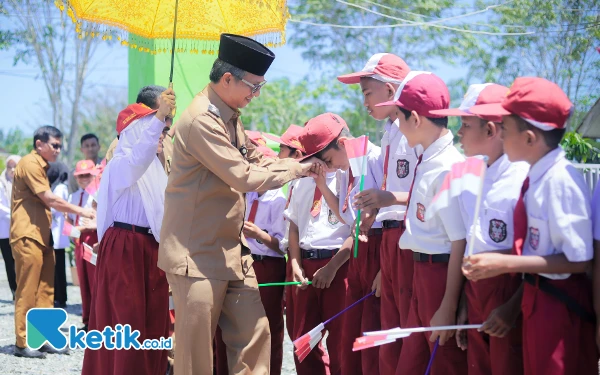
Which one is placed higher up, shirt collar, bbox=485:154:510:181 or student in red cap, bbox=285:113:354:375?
shirt collar, bbox=485:154:510:181

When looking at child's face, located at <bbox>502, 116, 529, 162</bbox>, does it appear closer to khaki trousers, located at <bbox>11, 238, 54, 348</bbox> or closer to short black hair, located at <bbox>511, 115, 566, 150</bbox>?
short black hair, located at <bbox>511, 115, 566, 150</bbox>

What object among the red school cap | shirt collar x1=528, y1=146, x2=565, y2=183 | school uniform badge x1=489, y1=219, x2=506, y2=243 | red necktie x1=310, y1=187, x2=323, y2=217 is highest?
the red school cap

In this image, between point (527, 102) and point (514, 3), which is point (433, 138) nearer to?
point (527, 102)

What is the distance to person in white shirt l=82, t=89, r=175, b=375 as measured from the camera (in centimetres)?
525

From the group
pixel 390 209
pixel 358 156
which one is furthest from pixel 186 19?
pixel 390 209

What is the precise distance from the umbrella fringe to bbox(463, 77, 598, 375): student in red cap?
2470mm

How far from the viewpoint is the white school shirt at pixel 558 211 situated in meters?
3.21

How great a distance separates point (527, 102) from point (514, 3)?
14279 mm

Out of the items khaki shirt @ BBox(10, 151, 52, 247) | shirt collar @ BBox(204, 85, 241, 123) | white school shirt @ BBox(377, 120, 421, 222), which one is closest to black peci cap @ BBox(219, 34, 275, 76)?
shirt collar @ BBox(204, 85, 241, 123)

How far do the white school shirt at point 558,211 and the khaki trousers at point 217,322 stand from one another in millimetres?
1765

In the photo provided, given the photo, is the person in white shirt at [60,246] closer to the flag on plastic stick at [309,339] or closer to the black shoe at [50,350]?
the black shoe at [50,350]

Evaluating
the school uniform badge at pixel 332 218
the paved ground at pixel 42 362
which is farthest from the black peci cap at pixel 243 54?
the paved ground at pixel 42 362

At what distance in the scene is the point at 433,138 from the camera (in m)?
4.22

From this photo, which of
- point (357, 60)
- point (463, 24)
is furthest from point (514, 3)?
point (357, 60)
